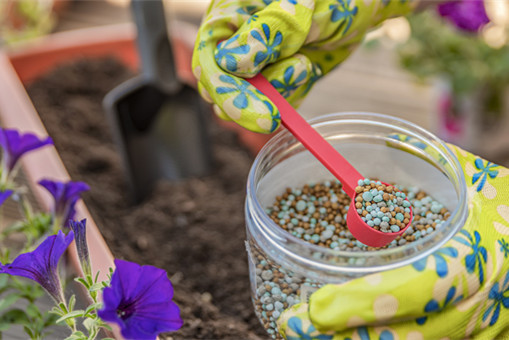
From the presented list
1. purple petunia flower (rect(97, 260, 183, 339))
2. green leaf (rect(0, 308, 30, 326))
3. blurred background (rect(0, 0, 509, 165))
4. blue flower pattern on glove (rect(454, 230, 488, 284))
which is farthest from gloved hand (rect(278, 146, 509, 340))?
blurred background (rect(0, 0, 509, 165))

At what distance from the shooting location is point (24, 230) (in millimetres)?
737

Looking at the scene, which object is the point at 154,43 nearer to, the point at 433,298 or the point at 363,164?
the point at 363,164

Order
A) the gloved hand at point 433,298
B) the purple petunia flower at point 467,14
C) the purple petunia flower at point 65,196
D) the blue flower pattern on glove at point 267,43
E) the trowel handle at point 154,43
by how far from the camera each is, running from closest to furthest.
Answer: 1. the gloved hand at point 433,298
2. the blue flower pattern on glove at point 267,43
3. the purple petunia flower at point 65,196
4. the trowel handle at point 154,43
5. the purple petunia flower at point 467,14

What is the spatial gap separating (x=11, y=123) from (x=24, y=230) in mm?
365

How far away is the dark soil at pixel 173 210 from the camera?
2.50ft

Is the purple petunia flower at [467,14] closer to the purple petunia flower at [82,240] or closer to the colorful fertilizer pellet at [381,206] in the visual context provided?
the colorful fertilizer pellet at [381,206]

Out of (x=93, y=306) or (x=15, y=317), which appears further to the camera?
(x=15, y=317)

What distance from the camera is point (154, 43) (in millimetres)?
990

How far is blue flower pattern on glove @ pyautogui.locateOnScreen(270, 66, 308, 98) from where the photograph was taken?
620mm

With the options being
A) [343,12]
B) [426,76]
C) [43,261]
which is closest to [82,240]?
[43,261]

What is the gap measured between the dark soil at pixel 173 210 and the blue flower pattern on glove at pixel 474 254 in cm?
29

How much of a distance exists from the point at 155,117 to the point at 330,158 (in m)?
0.57

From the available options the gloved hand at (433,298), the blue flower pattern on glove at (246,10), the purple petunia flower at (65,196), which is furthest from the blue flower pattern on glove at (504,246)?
the purple petunia flower at (65,196)

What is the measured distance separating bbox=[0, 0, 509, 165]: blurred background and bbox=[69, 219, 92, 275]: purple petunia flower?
629 millimetres
